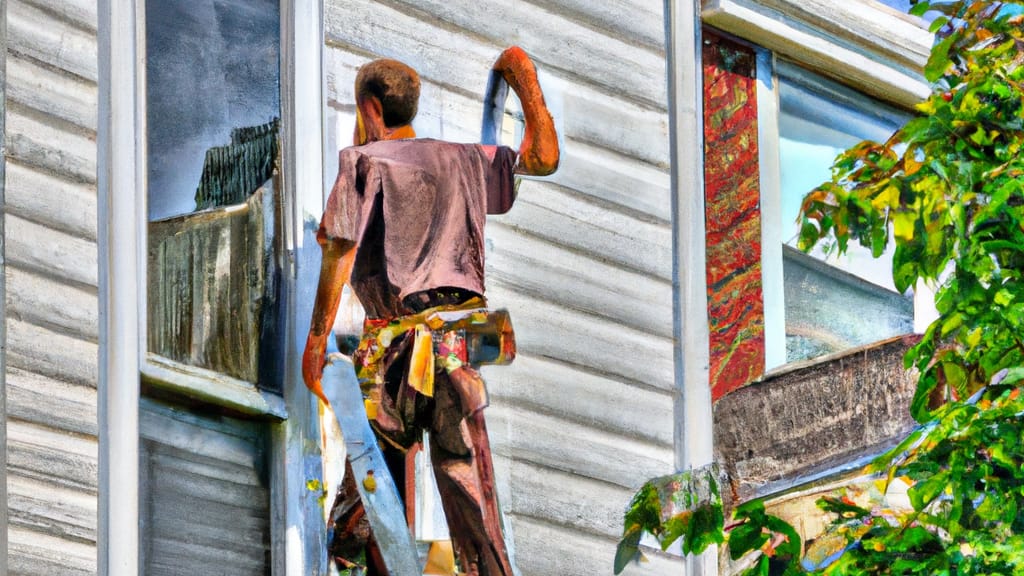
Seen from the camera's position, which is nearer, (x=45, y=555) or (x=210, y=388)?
(x=45, y=555)

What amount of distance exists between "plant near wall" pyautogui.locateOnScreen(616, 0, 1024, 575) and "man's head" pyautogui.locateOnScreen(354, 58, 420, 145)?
134cm

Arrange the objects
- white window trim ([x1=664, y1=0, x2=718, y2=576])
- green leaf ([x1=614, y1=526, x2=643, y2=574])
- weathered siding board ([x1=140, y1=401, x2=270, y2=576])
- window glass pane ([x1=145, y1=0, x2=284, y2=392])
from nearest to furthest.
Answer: weathered siding board ([x1=140, y1=401, x2=270, y2=576]) → window glass pane ([x1=145, y1=0, x2=284, y2=392]) → green leaf ([x1=614, y1=526, x2=643, y2=574]) → white window trim ([x1=664, y1=0, x2=718, y2=576])

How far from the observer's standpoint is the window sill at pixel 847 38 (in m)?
9.38

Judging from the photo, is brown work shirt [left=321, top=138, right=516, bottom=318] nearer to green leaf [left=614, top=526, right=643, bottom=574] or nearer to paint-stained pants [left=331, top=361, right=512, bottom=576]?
paint-stained pants [left=331, top=361, right=512, bottom=576]

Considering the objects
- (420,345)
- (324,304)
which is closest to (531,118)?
(420,345)

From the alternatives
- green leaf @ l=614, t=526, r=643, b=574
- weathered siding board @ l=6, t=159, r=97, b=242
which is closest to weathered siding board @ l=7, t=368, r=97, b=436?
weathered siding board @ l=6, t=159, r=97, b=242

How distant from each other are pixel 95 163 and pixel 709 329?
2.57 m

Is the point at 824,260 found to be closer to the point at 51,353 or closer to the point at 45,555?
the point at 51,353

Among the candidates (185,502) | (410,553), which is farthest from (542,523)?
(185,502)

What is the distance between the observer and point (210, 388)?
740cm

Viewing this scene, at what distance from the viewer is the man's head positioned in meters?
7.83

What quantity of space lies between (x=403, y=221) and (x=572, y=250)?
96cm

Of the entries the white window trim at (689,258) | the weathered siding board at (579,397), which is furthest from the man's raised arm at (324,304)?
the white window trim at (689,258)

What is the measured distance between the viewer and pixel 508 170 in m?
7.99
